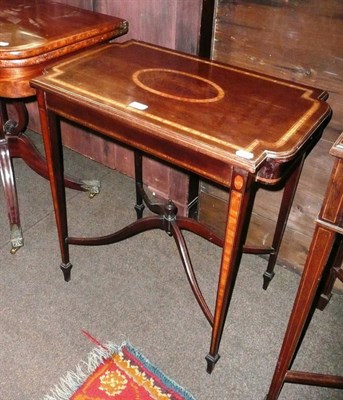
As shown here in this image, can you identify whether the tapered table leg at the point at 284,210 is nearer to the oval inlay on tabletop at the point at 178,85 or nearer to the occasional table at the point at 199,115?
the occasional table at the point at 199,115

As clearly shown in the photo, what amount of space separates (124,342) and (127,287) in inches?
9.1

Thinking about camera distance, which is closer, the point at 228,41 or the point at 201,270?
the point at 228,41

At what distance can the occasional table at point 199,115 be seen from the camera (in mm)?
887

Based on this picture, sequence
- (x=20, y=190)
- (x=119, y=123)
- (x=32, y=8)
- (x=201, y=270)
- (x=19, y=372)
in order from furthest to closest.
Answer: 1. (x=20, y=190)
2. (x=201, y=270)
3. (x=32, y=8)
4. (x=19, y=372)
5. (x=119, y=123)

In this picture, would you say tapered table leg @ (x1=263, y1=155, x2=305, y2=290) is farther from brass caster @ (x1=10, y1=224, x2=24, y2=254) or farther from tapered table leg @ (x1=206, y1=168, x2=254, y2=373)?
brass caster @ (x1=10, y1=224, x2=24, y2=254)

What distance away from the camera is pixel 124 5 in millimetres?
1572

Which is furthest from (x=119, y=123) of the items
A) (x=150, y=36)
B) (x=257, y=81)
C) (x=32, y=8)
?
(x=32, y=8)

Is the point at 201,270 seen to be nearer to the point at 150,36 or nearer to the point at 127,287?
the point at 127,287

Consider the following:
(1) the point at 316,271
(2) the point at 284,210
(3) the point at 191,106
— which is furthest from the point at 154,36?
(1) the point at 316,271

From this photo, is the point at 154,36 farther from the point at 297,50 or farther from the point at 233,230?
the point at 233,230

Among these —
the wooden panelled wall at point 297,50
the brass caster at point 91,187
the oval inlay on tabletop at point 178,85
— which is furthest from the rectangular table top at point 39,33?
the brass caster at point 91,187

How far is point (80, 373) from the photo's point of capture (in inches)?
50.4

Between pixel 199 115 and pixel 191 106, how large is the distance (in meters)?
0.05

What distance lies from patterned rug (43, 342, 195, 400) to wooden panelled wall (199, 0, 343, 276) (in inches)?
26.7
